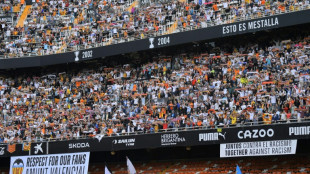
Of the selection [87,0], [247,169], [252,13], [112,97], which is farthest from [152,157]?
[87,0]

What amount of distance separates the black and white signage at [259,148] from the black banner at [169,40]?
17.2 ft

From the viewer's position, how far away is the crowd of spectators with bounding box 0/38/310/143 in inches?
1108

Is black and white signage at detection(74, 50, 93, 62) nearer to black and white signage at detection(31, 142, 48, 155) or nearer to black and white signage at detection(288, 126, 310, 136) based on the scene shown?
black and white signage at detection(31, 142, 48, 155)

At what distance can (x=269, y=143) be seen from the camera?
26781mm

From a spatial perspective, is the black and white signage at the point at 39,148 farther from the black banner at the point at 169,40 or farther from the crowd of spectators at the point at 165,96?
the black banner at the point at 169,40

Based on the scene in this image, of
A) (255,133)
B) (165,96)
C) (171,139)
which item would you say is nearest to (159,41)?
(165,96)

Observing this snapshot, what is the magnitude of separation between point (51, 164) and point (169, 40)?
796 centimetres

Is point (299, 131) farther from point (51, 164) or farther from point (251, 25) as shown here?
point (51, 164)

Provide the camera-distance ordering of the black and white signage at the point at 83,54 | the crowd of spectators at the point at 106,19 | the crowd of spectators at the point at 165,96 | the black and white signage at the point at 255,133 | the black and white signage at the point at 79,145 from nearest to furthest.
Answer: the black and white signage at the point at 255,133
the crowd of spectators at the point at 165,96
the crowd of spectators at the point at 106,19
the black and white signage at the point at 79,145
the black and white signage at the point at 83,54

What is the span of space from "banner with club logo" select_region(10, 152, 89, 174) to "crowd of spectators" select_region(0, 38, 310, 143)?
0.99 m

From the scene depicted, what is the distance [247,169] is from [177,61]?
7507 millimetres

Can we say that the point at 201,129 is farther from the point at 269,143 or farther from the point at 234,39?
the point at 234,39

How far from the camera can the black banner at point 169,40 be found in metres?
29.2

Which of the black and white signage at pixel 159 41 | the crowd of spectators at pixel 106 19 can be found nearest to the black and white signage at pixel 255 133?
the crowd of spectators at pixel 106 19
